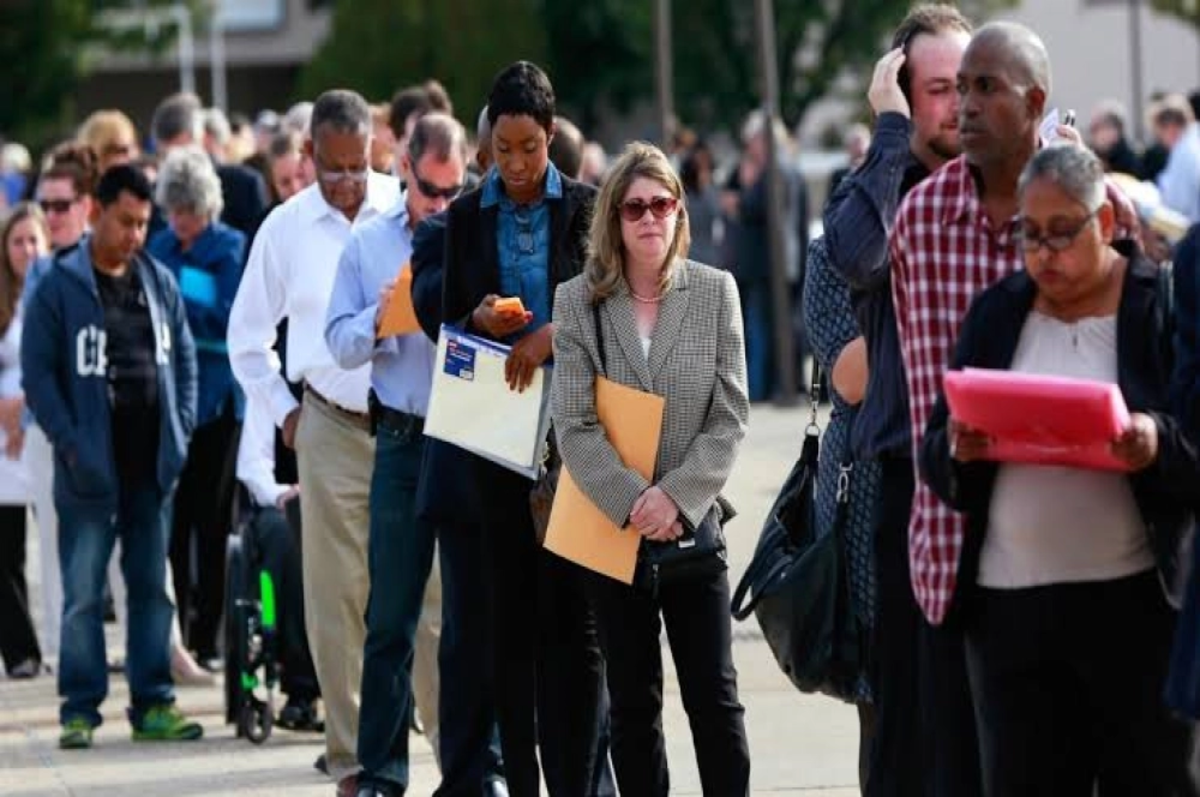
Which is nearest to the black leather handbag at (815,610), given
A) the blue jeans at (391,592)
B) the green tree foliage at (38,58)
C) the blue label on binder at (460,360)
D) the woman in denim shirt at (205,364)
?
the blue label on binder at (460,360)

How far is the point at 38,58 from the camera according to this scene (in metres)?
51.0

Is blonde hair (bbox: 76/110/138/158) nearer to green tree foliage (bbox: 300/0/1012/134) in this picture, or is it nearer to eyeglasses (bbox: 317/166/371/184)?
eyeglasses (bbox: 317/166/371/184)

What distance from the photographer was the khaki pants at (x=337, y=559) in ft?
30.7

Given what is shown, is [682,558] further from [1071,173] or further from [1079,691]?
[1071,173]

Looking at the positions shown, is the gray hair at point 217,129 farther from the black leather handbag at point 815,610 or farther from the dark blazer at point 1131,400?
the dark blazer at point 1131,400

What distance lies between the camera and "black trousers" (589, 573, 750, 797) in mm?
7559

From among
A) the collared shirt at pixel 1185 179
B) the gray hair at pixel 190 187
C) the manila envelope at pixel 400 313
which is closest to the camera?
the manila envelope at pixel 400 313

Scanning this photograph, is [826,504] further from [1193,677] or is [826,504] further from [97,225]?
[97,225]

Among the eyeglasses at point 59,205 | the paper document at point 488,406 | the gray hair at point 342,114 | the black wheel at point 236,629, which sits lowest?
the black wheel at point 236,629

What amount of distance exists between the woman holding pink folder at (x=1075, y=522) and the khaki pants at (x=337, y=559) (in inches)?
144

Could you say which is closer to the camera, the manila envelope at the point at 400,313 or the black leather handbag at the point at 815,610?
the black leather handbag at the point at 815,610

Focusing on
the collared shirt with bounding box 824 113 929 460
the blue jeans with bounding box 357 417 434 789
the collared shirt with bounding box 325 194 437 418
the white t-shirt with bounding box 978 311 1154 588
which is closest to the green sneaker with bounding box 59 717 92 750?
the blue jeans with bounding box 357 417 434 789

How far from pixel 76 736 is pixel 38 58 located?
41685 mm

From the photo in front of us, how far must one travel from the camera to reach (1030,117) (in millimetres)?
6125
